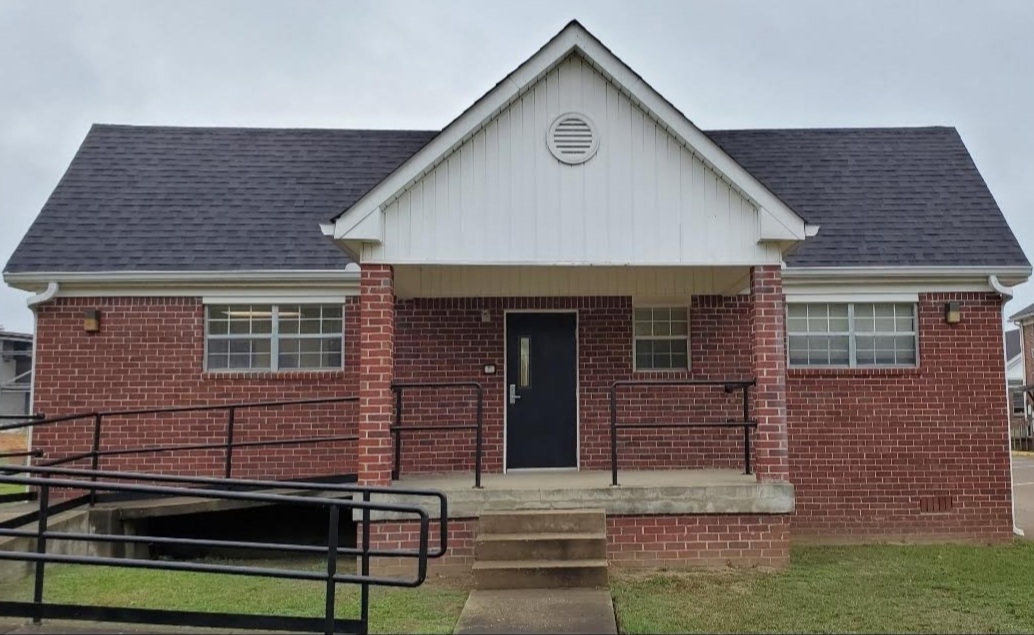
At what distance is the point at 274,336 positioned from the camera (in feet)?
29.7

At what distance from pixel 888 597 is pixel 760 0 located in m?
20.7

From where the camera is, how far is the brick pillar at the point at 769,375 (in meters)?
6.83

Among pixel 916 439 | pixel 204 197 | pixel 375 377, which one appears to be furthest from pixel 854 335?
pixel 204 197

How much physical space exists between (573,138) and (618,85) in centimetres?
65

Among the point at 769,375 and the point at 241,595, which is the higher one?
the point at 769,375

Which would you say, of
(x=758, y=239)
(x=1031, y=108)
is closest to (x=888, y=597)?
(x=758, y=239)

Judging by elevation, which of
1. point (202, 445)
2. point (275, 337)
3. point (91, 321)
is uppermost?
point (91, 321)

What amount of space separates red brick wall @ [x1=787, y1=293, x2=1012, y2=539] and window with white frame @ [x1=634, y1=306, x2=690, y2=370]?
1.41 meters

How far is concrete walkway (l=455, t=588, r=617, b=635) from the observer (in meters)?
4.80

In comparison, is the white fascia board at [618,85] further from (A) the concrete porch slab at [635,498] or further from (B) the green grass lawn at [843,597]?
(B) the green grass lawn at [843,597]

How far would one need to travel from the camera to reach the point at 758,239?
6.79 m

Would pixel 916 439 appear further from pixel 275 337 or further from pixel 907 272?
pixel 275 337

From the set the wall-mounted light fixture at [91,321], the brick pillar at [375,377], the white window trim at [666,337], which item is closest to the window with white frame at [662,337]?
the white window trim at [666,337]

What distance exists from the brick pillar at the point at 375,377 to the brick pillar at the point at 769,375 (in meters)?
3.53
